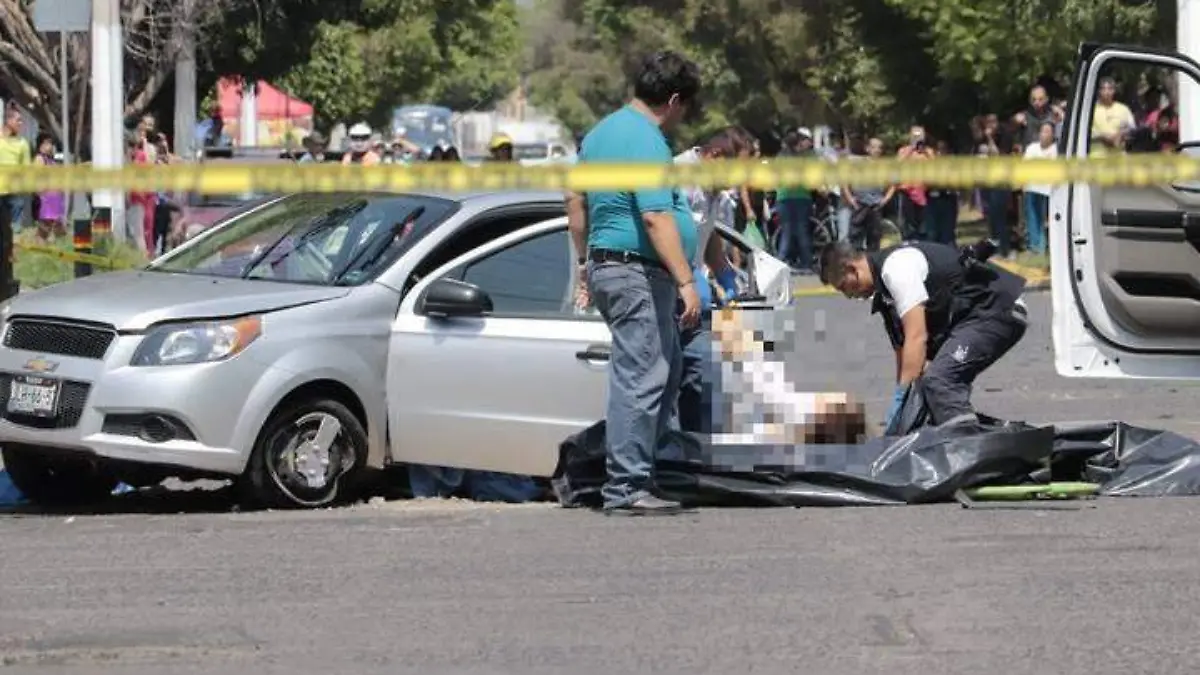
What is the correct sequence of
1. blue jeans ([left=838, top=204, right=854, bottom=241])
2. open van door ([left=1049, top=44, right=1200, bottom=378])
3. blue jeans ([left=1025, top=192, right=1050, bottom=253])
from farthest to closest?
blue jeans ([left=838, top=204, right=854, bottom=241]) → blue jeans ([left=1025, top=192, right=1050, bottom=253]) → open van door ([left=1049, top=44, right=1200, bottom=378])

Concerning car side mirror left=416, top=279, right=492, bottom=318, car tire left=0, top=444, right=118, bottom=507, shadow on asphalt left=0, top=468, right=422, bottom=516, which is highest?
car side mirror left=416, top=279, right=492, bottom=318

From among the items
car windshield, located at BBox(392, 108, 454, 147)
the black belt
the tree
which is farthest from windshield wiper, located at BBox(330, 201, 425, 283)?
car windshield, located at BBox(392, 108, 454, 147)

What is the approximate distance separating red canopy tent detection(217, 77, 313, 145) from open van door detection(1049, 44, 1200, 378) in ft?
152

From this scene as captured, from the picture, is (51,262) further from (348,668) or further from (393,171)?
(348,668)

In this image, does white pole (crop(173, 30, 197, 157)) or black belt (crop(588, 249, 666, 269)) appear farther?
white pole (crop(173, 30, 197, 157))

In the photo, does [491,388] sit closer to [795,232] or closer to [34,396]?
[34,396]

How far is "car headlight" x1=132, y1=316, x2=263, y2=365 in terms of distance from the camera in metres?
9.38

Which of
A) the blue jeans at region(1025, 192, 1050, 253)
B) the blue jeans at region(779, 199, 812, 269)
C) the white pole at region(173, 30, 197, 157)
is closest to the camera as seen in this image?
the blue jeans at region(1025, 192, 1050, 253)

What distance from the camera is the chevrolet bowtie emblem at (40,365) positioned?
9484 millimetres

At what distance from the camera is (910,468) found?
9.45m

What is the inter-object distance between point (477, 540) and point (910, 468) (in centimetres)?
183

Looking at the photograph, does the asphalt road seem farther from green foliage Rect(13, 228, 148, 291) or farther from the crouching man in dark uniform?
green foliage Rect(13, 228, 148, 291)

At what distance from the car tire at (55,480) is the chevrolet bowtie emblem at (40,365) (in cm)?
48

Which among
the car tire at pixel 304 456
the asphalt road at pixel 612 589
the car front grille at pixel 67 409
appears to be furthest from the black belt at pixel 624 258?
the car front grille at pixel 67 409
